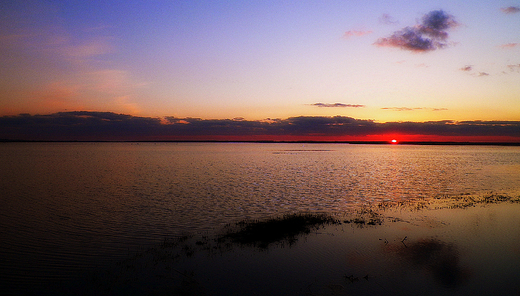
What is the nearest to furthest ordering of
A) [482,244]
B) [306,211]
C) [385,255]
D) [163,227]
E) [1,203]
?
[385,255]
[482,244]
[163,227]
[306,211]
[1,203]

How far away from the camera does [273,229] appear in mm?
16594

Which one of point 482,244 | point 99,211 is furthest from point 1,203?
point 482,244

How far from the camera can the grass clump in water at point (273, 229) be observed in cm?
1480

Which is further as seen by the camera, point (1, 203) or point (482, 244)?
point (1, 203)

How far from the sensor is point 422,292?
927 cm

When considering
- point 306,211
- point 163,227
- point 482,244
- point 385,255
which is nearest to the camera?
point 385,255

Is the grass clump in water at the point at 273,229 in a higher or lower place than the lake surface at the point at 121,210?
higher

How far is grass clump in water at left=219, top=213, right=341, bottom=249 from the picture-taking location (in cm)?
1480

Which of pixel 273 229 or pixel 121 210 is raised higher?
pixel 273 229

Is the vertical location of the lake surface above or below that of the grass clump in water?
below

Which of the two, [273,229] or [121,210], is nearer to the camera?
[273,229]

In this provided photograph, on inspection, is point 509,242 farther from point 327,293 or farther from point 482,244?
point 327,293

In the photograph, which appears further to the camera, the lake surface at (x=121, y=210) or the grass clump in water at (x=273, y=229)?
the grass clump in water at (x=273, y=229)

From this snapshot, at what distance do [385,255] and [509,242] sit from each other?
687cm
